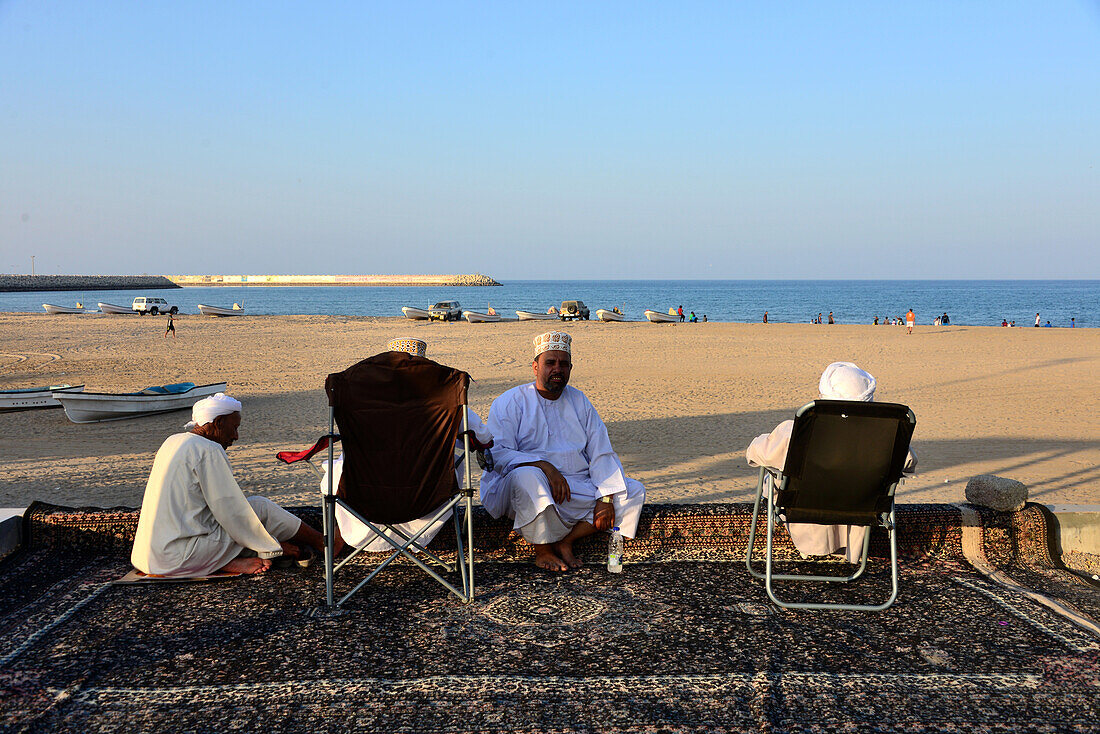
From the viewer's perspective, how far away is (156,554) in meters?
3.93

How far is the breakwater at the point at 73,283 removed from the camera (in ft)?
377

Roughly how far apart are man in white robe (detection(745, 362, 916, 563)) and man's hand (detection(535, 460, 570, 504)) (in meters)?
0.94

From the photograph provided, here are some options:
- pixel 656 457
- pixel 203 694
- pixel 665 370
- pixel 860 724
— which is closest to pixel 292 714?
pixel 203 694

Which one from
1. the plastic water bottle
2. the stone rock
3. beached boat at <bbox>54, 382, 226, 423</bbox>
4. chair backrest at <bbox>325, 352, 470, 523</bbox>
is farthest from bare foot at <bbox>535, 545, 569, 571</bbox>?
beached boat at <bbox>54, 382, 226, 423</bbox>

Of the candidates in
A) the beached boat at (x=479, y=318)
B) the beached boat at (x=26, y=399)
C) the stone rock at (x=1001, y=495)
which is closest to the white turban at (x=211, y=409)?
the stone rock at (x=1001, y=495)

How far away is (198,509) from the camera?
3963 millimetres

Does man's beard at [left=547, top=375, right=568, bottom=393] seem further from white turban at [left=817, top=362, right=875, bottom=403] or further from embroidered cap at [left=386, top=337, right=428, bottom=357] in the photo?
white turban at [left=817, top=362, right=875, bottom=403]

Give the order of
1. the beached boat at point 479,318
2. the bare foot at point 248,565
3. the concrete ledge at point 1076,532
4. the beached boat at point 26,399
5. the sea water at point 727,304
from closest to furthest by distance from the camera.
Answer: the bare foot at point 248,565 < the concrete ledge at point 1076,532 < the beached boat at point 26,399 < the beached boat at point 479,318 < the sea water at point 727,304

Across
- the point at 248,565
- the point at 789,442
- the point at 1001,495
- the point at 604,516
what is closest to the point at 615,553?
the point at 604,516

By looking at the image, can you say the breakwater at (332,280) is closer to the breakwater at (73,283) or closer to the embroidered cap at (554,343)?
the breakwater at (73,283)

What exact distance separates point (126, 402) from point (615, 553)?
30.9 ft

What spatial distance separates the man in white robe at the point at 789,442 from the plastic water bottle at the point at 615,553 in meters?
0.80

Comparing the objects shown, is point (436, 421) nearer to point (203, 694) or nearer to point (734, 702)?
point (203, 694)

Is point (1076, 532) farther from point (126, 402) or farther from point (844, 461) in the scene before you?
point (126, 402)
